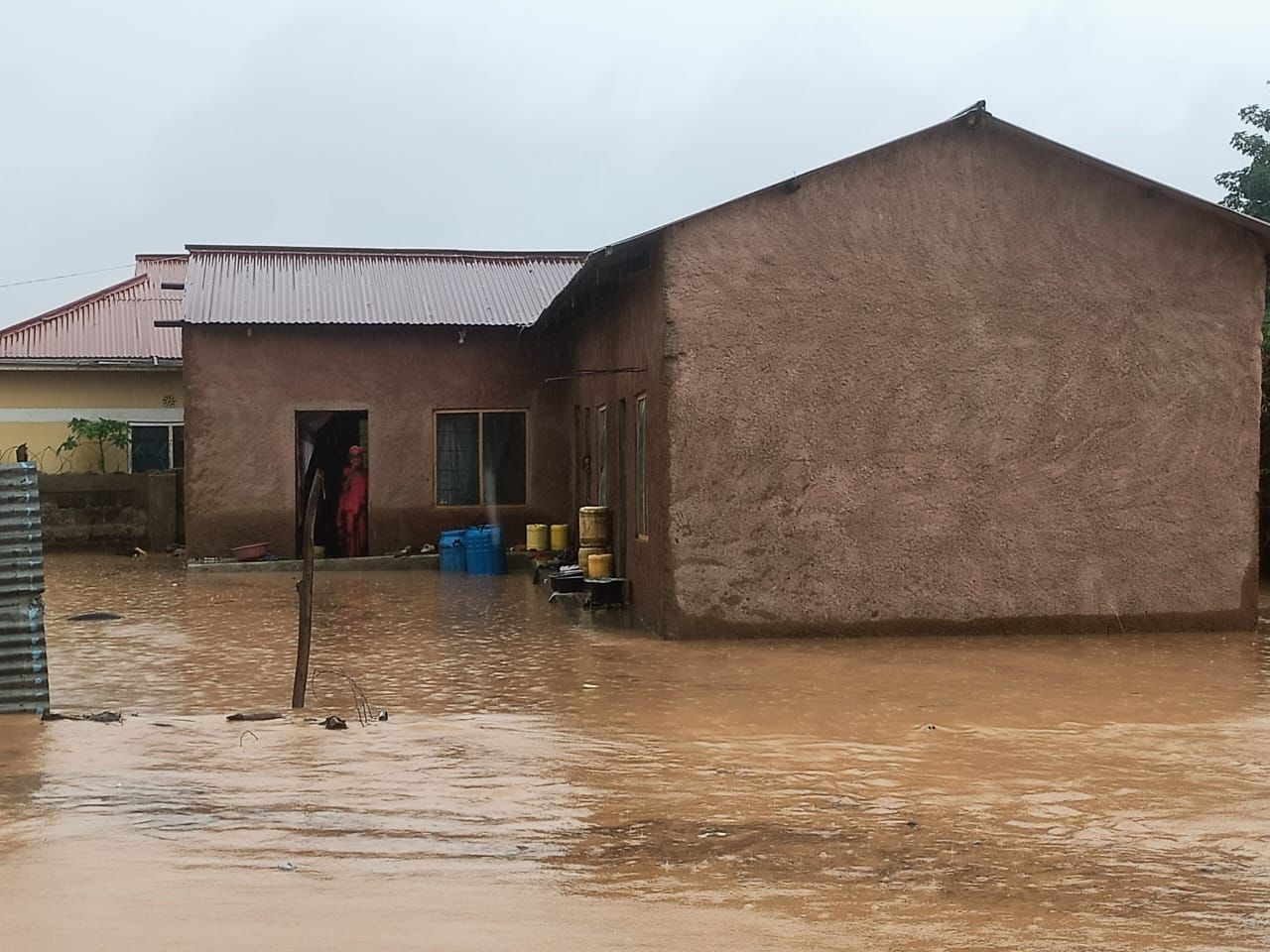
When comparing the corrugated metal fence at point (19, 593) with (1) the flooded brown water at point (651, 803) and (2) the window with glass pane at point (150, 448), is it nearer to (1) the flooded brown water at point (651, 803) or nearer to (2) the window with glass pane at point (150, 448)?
(1) the flooded brown water at point (651, 803)

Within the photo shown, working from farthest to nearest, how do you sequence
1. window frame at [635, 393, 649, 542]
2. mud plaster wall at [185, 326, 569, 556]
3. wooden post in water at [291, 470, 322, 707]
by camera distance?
mud plaster wall at [185, 326, 569, 556], window frame at [635, 393, 649, 542], wooden post in water at [291, 470, 322, 707]

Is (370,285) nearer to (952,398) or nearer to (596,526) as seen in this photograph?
(596,526)

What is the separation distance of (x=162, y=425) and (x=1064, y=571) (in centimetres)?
1887

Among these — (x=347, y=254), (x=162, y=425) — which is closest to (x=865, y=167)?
(x=347, y=254)

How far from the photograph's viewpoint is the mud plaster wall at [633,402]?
14031 mm

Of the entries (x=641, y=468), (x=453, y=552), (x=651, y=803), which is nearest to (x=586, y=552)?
(x=641, y=468)

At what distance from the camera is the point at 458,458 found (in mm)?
23188

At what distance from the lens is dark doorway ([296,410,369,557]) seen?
74.9 ft

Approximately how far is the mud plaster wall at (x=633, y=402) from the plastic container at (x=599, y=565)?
0.52ft

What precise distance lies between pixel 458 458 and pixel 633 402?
24.7 feet

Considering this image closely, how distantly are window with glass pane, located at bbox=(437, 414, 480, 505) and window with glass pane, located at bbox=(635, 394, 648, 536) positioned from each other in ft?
24.8

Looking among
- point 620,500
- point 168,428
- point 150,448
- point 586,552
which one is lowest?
point 586,552

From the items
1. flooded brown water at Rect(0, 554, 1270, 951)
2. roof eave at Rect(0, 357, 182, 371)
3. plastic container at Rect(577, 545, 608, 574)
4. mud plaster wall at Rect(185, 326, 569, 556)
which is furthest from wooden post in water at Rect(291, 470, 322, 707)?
roof eave at Rect(0, 357, 182, 371)

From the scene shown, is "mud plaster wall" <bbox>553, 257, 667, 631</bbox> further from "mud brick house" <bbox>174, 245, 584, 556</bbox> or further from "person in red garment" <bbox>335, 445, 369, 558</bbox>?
"person in red garment" <bbox>335, 445, 369, 558</bbox>
